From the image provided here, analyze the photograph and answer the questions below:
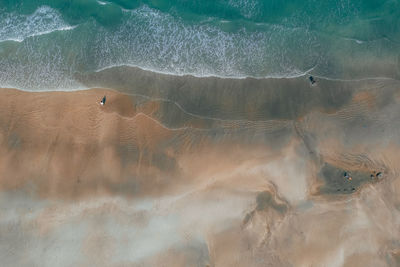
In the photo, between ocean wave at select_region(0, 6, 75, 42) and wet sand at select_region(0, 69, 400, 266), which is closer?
wet sand at select_region(0, 69, 400, 266)

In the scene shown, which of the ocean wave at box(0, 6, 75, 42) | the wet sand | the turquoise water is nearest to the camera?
the wet sand

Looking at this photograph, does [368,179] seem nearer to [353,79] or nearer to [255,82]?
[353,79]

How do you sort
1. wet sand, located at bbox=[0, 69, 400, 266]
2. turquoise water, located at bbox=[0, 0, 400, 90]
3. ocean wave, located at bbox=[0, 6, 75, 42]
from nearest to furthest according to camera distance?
wet sand, located at bbox=[0, 69, 400, 266] < turquoise water, located at bbox=[0, 0, 400, 90] < ocean wave, located at bbox=[0, 6, 75, 42]

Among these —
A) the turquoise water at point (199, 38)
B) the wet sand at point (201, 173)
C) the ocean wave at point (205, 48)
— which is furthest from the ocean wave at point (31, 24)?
the wet sand at point (201, 173)

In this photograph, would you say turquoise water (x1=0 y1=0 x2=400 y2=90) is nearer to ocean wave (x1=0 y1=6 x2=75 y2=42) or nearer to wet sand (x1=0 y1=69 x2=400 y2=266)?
ocean wave (x1=0 y1=6 x2=75 y2=42)

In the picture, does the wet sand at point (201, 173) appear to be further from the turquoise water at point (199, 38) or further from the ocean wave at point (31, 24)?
the ocean wave at point (31, 24)

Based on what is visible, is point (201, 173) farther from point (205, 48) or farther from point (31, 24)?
point (31, 24)

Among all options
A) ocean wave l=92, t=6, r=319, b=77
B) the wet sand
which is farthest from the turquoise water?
the wet sand
